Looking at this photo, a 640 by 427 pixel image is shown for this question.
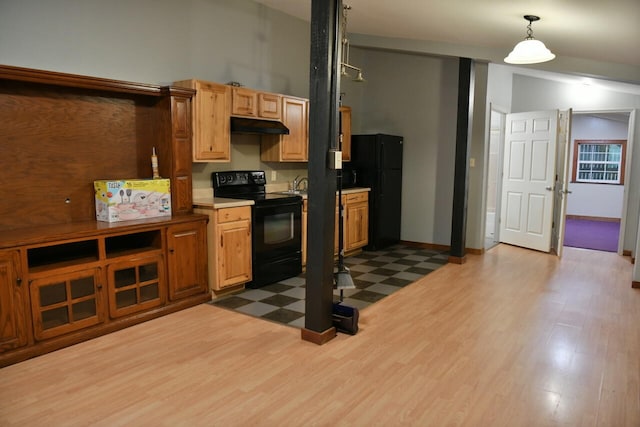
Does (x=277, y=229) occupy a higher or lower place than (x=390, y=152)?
lower

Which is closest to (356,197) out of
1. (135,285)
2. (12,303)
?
(135,285)

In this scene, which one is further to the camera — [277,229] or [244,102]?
[277,229]

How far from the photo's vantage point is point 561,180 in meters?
6.23

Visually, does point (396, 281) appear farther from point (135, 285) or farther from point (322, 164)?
point (135, 285)

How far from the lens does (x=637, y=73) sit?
4.84 meters

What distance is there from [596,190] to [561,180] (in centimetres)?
445

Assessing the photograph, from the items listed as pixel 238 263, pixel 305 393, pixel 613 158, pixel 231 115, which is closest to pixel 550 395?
pixel 305 393

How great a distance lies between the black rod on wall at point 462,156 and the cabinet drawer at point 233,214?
2814mm

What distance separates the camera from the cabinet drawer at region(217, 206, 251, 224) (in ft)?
13.3

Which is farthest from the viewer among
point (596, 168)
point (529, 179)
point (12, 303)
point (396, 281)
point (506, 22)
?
point (596, 168)

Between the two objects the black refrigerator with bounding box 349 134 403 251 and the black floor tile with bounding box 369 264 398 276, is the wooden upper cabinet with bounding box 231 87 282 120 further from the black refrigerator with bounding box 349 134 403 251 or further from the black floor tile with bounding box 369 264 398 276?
the black floor tile with bounding box 369 264 398 276

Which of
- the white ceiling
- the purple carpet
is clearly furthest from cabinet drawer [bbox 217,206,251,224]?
the purple carpet

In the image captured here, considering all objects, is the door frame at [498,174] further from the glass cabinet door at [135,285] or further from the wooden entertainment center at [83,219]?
the glass cabinet door at [135,285]

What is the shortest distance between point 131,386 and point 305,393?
3.34 ft
